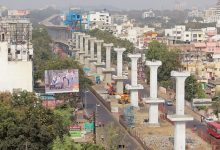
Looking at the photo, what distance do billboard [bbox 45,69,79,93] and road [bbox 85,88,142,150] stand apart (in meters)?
2.77

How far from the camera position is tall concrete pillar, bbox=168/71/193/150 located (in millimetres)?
24578

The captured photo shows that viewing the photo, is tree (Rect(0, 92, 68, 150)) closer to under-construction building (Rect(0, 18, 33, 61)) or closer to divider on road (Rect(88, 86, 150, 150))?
divider on road (Rect(88, 86, 150, 150))

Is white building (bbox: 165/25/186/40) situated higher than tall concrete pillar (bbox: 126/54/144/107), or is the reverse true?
white building (bbox: 165/25/186/40)

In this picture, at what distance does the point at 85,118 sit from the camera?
108ft

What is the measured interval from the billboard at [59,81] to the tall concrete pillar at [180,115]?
366 inches

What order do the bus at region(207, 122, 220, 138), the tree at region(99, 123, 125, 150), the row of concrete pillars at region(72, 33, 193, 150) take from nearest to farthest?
1. the tree at region(99, 123, 125, 150)
2. the row of concrete pillars at region(72, 33, 193, 150)
3. the bus at region(207, 122, 220, 138)

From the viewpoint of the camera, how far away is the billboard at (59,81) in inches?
1258

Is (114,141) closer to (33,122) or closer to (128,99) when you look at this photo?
(33,122)

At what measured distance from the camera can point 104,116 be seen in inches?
1341

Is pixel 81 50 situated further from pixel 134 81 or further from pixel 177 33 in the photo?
pixel 134 81

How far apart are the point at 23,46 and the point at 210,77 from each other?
20.8 m

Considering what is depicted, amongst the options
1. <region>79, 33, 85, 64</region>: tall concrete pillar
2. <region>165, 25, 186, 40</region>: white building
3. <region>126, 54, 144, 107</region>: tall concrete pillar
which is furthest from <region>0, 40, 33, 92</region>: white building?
<region>165, 25, 186, 40</region>: white building

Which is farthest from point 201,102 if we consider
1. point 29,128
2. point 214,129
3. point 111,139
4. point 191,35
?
point 191,35

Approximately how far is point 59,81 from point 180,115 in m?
9.89
